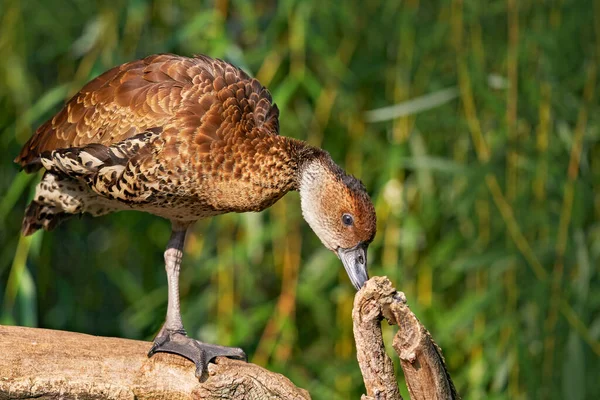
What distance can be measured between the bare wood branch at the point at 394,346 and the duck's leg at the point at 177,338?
52cm

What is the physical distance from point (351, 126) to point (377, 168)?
0.47 ft

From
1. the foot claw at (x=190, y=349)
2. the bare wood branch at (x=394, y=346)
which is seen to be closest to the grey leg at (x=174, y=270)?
the foot claw at (x=190, y=349)

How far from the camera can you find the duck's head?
2748mm

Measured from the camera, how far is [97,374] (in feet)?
7.99

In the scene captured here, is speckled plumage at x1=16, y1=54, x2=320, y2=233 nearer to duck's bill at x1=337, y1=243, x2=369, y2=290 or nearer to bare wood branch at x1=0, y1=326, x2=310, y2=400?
duck's bill at x1=337, y1=243, x2=369, y2=290

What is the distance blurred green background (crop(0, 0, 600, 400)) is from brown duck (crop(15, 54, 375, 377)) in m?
0.35

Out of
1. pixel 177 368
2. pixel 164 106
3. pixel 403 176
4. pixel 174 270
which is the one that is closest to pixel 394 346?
pixel 177 368

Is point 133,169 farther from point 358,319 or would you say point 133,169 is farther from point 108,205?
point 358,319

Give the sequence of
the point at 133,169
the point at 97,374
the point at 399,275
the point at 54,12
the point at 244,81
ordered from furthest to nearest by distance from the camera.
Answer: the point at 54,12
the point at 399,275
the point at 244,81
the point at 133,169
the point at 97,374

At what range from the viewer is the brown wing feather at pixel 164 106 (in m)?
2.72

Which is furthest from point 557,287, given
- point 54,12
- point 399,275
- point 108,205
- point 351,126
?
point 54,12

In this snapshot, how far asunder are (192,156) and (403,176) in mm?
853

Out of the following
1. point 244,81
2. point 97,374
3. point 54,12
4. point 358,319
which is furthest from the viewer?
point 54,12

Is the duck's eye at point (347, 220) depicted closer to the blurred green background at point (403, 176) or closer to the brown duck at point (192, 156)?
the brown duck at point (192, 156)
